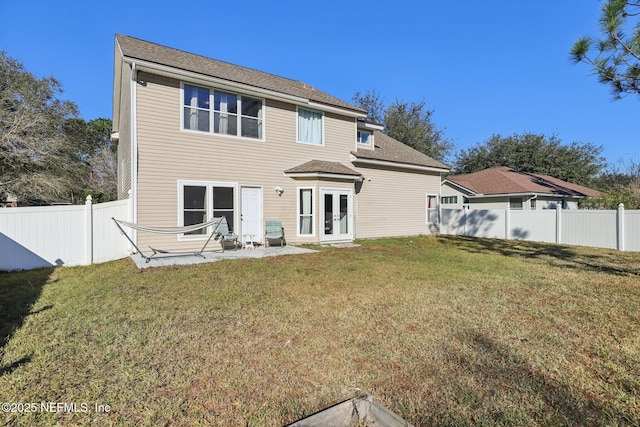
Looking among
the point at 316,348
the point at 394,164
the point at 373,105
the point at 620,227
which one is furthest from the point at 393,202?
the point at 373,105

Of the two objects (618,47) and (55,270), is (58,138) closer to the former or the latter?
(55,270)

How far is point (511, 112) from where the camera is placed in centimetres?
2655

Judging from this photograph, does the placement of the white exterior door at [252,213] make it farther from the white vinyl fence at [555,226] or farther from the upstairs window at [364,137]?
the white vinyl fence at [555,226]

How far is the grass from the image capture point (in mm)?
2285

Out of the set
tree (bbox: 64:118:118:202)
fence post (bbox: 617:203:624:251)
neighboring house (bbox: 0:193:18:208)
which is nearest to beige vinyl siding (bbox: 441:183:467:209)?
fence post (bbox: 617:203:624:251)

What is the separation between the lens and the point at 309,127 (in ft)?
41.2

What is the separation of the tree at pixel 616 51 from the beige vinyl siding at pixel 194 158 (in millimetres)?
8532

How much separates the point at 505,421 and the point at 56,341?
14.3 ft

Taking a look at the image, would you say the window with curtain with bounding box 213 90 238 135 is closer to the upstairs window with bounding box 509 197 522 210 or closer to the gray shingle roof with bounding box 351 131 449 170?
the gray shingle roof with bounding box 351 131 449 170

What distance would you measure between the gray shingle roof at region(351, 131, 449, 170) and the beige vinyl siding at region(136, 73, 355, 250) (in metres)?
2.96

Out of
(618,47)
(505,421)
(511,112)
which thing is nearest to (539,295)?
(505,421)

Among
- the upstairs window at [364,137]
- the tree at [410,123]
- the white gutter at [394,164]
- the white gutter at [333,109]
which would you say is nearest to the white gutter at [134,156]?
the white gutter at [333,109]

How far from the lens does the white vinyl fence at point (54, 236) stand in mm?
7238

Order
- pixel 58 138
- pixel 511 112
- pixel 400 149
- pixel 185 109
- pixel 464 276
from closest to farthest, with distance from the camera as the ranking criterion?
pixel 464 276
pixel 185 109
pixel 400 149
pixel 58 138
pixel 511 112
